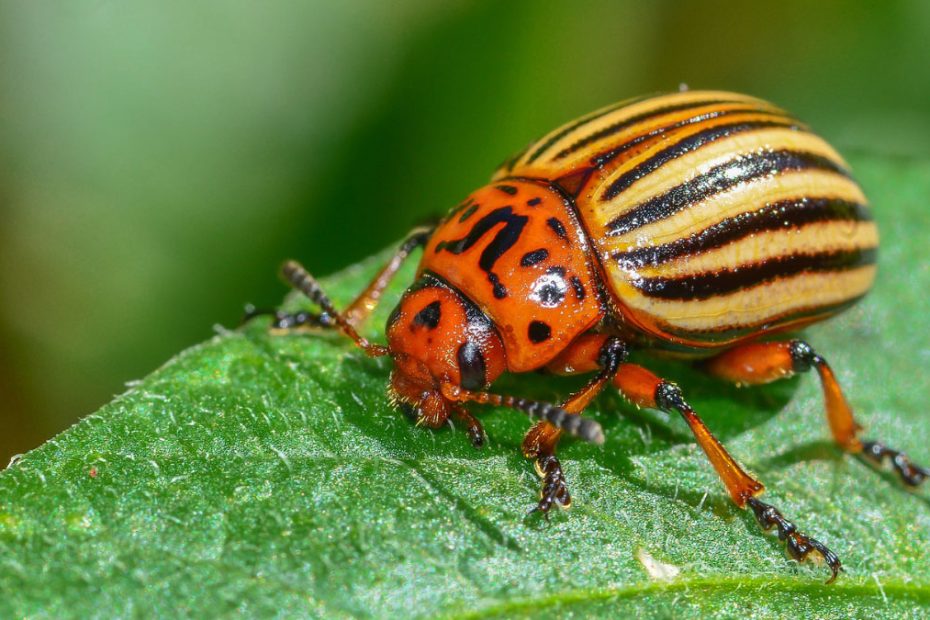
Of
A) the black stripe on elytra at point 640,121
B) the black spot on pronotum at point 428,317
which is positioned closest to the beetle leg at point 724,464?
the black spot on pronotum at point 428,317

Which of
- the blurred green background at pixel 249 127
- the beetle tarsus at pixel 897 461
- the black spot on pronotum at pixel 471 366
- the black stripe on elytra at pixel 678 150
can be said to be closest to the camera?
the black spot on pronotum at pixel 471 366

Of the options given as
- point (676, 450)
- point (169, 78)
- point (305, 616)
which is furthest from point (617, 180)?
point (169, 78)

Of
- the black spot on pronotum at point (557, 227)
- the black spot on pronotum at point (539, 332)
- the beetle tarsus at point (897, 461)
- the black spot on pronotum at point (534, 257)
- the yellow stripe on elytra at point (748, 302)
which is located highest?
the black spot on pronotum at point (557, 227)

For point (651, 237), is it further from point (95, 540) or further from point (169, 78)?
point (169, 78)

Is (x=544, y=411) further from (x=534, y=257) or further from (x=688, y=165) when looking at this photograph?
(x=688, y=165)

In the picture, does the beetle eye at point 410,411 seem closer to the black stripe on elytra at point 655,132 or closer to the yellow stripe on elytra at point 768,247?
the yellow stripe on elytra at point 768,247

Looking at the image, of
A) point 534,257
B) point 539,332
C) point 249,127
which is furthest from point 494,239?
point 249,127
